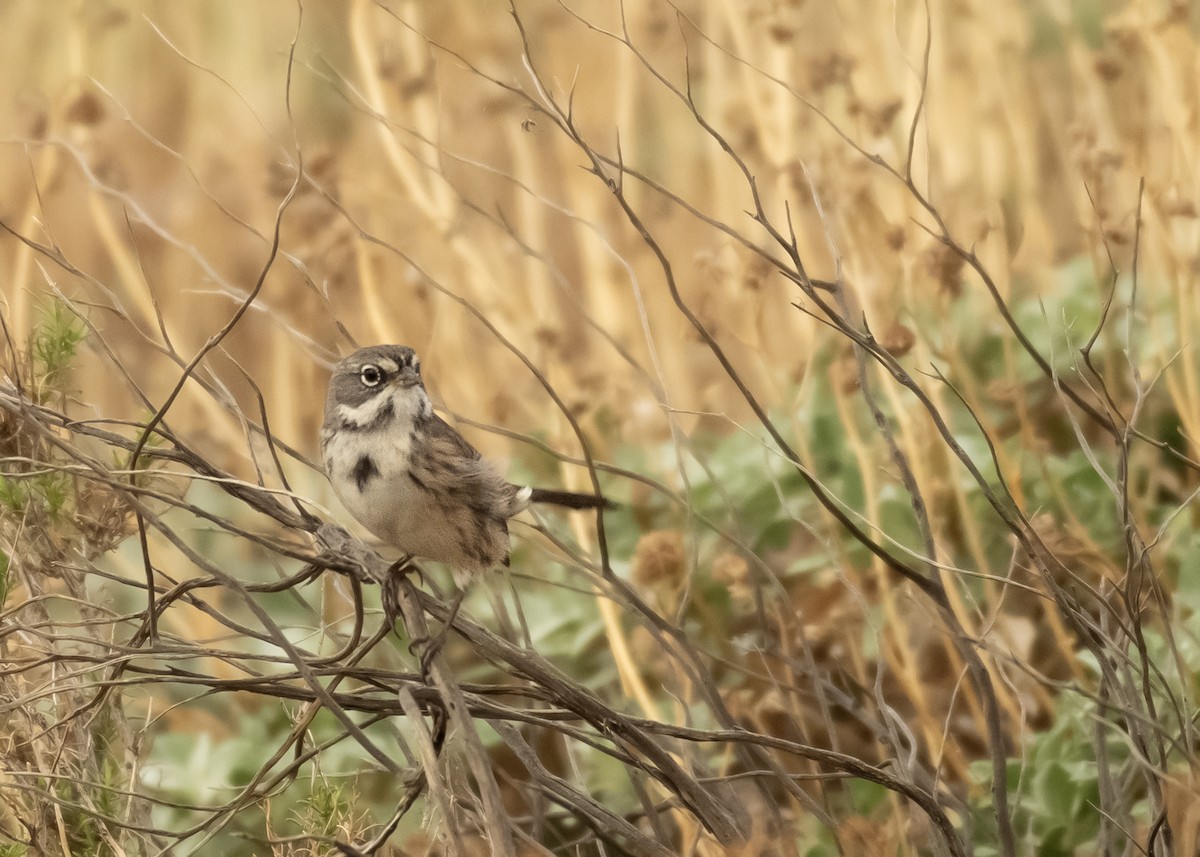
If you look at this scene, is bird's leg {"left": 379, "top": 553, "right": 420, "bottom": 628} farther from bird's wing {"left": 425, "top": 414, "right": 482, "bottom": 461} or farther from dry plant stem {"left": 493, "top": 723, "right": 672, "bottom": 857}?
bird's wing {"left": 425, "top": 414, "right": 482, "bottom": 461}

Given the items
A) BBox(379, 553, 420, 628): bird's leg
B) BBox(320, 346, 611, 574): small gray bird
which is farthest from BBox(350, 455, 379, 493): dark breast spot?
BBox(379, 553, 420, 628): bird's leg

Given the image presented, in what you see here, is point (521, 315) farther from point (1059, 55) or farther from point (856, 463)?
point (1059, 55)

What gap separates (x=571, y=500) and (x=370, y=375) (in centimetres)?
49

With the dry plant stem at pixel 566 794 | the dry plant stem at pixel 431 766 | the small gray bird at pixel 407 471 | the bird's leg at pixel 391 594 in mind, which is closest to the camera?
the dry plant stem at pixel 431 766

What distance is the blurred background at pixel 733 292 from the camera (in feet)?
8.61

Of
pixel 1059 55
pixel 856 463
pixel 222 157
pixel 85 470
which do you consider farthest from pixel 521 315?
pixel 1059 55

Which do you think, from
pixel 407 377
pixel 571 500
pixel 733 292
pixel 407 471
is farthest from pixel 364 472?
pixel 733 292

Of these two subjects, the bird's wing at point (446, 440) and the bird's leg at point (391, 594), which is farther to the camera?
the bird's wing at point (446, 440)

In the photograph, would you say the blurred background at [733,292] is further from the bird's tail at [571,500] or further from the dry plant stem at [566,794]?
the dry plant stem at [566,794]

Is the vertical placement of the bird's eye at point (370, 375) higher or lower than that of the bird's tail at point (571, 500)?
higher

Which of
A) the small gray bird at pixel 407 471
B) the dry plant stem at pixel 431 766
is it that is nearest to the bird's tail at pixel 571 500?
the small gray bird at pixel 407 471

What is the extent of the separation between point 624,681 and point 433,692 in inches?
39.3

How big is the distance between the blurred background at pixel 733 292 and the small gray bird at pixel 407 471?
3.7 inches

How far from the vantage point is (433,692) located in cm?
161
